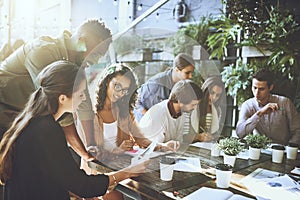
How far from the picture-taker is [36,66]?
1674mm

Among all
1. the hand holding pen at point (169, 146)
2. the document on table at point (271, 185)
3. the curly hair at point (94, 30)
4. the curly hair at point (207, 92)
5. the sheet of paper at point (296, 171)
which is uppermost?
the curly hair at point (94, 30)

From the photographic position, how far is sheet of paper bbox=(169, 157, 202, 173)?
5.13 ft

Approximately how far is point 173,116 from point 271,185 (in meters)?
0.98

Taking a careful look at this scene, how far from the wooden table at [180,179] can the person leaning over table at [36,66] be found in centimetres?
32

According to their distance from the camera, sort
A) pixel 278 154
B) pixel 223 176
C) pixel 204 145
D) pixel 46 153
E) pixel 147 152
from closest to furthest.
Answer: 1. pixel 46 153
2. pixel 223 176
3. pixel 147 152
4. pixel 278 154
5. pixel 204 145

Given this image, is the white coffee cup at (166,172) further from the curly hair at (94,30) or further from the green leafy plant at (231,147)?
the curly hair at (94,30)

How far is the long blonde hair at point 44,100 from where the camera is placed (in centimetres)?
132

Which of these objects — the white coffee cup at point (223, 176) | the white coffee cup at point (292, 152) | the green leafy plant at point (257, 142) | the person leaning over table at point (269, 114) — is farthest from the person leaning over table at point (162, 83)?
the white coffee cup at point (292, 152)

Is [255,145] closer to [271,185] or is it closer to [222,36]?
[271,185]

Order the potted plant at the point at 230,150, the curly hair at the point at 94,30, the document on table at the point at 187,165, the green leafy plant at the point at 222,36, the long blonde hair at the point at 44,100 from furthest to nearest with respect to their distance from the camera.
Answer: the green leafy plant at the point at 222,36 → the curly hair at the point at 94,30 → the potted plant at the point at 230,150 → the document on table at the point at 187,165 → the long blonde hair at the point at 44,100

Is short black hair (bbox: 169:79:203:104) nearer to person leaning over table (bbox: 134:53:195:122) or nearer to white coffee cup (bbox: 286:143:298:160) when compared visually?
person leaning over table (bbox: 134:53:195:122)

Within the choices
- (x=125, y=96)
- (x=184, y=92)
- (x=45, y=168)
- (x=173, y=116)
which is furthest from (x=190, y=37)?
(x=45, y=168)

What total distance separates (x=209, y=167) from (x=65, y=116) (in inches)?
33.2

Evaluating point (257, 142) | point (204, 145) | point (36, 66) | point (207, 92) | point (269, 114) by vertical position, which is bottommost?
point (204, 145)
